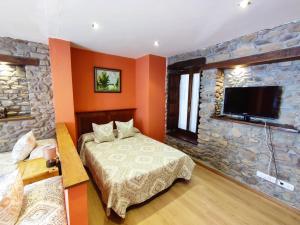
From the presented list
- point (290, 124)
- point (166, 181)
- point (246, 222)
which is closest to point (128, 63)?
point (166, 181)

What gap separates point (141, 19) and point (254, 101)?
2150 millimetres

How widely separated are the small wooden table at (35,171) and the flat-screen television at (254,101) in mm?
2983

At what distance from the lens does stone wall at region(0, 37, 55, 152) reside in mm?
2570

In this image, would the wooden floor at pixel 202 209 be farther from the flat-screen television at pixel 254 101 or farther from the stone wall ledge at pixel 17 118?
the stone wall ledge at pixel 17 118

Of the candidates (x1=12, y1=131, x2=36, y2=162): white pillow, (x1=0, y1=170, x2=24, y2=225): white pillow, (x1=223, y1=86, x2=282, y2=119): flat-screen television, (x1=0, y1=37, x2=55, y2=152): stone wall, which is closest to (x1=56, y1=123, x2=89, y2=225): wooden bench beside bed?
(x1=0, y1=170, x2=24, y2=225): white pillow

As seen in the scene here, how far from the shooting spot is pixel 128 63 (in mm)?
3893

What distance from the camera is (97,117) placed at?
347 cm

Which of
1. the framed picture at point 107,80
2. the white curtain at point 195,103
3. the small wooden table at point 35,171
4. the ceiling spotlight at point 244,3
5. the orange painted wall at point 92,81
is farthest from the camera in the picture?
the white curtain at point 195,103

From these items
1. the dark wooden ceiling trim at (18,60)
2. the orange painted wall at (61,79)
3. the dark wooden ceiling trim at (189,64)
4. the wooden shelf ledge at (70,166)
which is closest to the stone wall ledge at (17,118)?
the orange painted wall at (61,79)

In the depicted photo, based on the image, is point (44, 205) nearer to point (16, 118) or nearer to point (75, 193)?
point (75, 193)

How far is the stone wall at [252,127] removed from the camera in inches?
80.7

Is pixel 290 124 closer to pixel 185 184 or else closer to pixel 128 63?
pixel 185 184

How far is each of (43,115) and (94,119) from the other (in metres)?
0.96

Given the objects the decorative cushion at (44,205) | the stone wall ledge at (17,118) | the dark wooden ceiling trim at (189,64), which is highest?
the dark wooden ceiling trim at (189,64)
